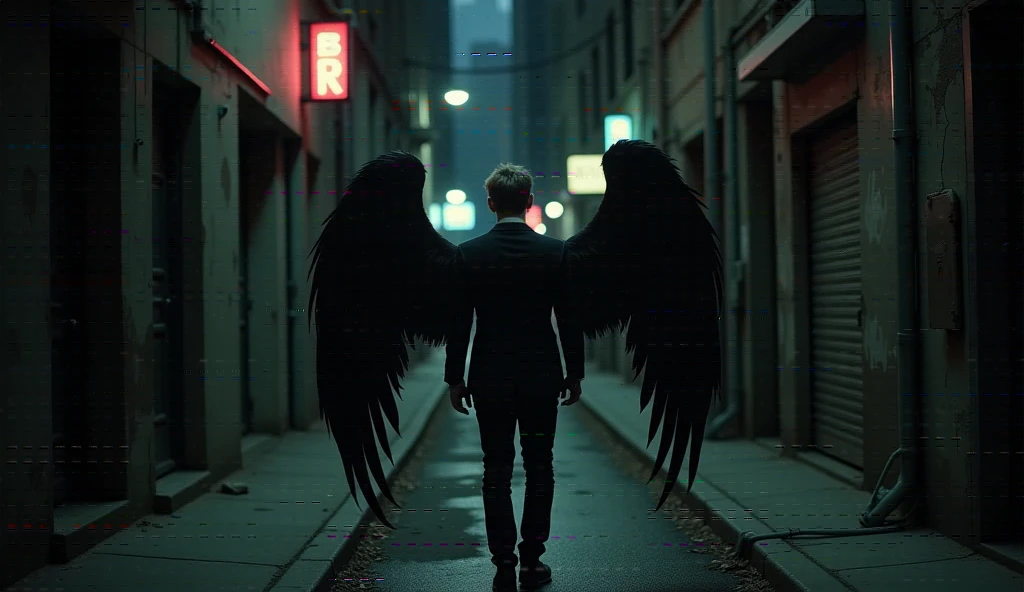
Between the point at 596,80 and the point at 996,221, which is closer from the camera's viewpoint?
the point at 996,221

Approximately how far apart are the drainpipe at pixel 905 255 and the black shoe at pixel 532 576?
1.94 meters

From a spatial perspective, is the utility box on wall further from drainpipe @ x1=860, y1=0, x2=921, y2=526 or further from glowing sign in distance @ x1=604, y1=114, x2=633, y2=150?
glowing sign in distance @ x1=604, y1=114, x2=633, y2=150

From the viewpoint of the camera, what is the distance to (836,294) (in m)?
7.92

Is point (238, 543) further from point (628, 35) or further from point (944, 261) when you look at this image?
point (628, 35)

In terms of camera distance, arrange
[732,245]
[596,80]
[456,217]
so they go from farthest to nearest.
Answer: [456,217], [596,80], [732,245]

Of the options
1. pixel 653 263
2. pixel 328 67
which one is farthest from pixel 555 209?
pixel 653 263

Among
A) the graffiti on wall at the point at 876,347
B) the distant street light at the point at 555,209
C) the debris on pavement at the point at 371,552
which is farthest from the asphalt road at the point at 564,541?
the distant street light at the point at 555,209

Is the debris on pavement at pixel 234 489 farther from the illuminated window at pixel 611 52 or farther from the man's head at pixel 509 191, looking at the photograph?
the illuminated window at pixel 611 52

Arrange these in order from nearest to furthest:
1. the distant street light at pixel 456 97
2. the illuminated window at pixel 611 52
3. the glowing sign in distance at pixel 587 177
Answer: the glowing sign in distance at pixel 587 177 → the distant street light at pixel 456 97 → the illuminated window at pixel 611 52

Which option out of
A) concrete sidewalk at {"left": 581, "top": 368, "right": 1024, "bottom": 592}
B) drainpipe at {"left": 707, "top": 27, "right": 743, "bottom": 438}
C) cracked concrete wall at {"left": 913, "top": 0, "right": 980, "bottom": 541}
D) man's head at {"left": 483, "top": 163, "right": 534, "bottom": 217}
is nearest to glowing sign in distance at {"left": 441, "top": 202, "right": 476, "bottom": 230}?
drainpipe at {"left": 707, "top": 27, "right": 743, "bottom": 438}

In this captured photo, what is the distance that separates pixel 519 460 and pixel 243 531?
396 cm

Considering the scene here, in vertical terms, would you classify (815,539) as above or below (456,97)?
below

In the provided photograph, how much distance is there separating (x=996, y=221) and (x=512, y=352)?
244cm

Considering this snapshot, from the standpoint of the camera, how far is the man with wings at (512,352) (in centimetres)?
439
